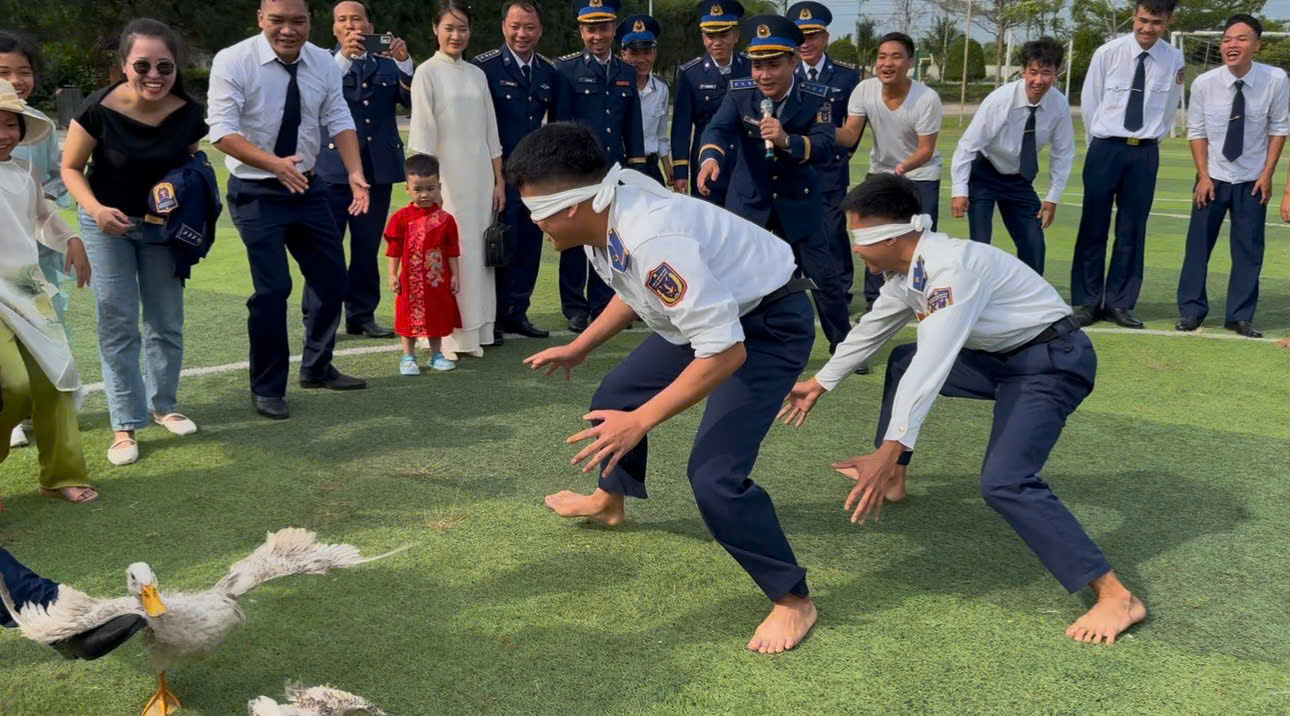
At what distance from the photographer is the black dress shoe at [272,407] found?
17.2 ft

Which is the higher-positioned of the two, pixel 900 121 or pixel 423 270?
pixel 900 121

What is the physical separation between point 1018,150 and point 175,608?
6.13 meters

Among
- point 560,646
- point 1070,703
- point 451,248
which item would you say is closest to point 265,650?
point 560,646

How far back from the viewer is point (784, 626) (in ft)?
10.6

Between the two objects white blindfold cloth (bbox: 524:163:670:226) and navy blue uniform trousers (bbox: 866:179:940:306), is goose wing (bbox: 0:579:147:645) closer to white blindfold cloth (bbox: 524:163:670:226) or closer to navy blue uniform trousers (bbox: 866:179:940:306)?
white blindfold cloth (bbox: 524:163:670:226)

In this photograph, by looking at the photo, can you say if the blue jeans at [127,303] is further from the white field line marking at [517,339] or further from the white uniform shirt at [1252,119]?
the white uniform shirt at [1252,119]

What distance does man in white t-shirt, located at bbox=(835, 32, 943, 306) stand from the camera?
7.15 metres

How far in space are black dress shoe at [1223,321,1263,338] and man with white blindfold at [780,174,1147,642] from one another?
4.34m

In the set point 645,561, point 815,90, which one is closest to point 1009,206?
point 815,90

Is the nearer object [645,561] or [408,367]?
[645,561]

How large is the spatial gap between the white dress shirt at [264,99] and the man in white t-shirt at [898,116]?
10.6 feet

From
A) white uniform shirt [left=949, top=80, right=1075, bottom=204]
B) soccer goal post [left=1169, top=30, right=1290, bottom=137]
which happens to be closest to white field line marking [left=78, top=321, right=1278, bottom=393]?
white uniform shirt [left=949, top=80, right=1075, bottom=204]

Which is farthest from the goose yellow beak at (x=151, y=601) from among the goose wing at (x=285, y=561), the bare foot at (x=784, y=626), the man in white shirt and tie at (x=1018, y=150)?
the man in white shirt and tie at (x=1018, y=150)

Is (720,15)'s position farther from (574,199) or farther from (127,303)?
(574,199)
